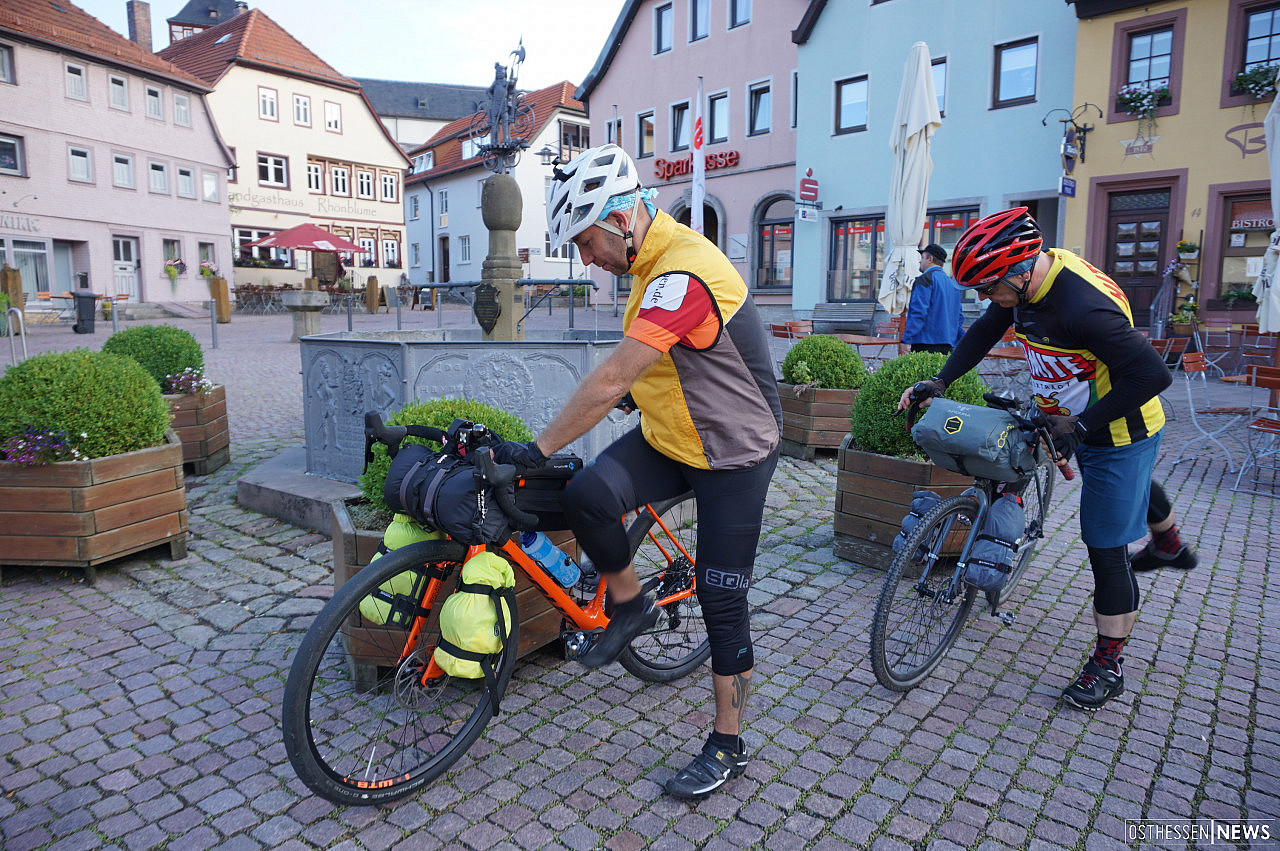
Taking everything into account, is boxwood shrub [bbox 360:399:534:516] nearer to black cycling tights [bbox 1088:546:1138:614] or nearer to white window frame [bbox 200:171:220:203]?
black cycling tights [bbox 1088:546:1138:614]

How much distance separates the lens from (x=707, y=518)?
286 centimetres

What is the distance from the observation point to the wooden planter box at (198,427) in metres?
7.04

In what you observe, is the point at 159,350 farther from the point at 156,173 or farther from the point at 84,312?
the point at 156,173

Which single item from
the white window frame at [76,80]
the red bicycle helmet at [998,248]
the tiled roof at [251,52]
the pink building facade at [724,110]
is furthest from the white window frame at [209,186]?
the red bicycle helmet at [998,248]

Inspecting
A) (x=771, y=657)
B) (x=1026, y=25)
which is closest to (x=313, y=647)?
(x=771, y=657)

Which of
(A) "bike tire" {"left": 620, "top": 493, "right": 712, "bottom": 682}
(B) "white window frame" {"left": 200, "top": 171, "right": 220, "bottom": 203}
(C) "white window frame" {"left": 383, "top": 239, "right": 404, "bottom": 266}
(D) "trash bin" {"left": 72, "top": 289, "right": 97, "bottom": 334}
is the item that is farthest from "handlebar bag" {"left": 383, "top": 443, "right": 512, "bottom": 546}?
(C) "white window frame" {"left": 383, "top": 239, "right": 404, "bottom": 266}

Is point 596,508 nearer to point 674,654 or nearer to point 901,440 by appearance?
point 674,654

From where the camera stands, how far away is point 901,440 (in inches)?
197

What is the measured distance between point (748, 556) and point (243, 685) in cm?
231

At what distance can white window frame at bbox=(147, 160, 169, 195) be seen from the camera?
33.8 m

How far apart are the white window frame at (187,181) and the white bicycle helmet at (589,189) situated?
38439 millimetres

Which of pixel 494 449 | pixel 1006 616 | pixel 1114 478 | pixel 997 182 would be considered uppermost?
pixel 997 182

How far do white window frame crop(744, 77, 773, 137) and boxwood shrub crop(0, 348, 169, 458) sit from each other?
25.6m

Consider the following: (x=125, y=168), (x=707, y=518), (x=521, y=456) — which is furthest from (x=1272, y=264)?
(x=125, y=168)
